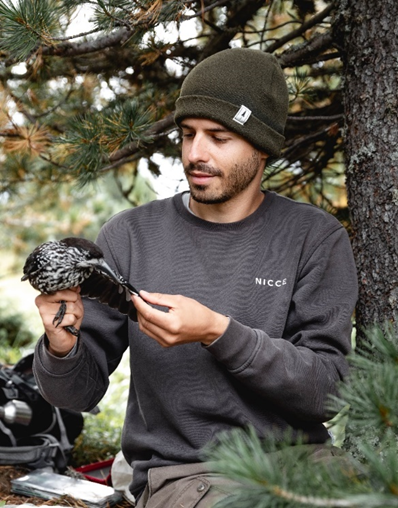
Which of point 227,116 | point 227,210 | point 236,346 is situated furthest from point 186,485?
point 227,116

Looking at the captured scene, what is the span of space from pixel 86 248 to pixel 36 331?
6078 millimetres

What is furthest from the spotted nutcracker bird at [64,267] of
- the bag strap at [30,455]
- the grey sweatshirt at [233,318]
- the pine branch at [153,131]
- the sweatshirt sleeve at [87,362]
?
the bag strap at [30,455]

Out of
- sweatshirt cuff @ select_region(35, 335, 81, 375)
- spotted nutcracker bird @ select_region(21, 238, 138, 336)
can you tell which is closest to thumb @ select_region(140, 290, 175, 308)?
spotted nutcracker bird @ select_region(21, 238, 138, 336)

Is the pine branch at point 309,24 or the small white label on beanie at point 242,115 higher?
the pine branch at point 309,24

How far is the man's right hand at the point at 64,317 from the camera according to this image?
1924 mm

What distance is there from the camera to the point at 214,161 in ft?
7.63

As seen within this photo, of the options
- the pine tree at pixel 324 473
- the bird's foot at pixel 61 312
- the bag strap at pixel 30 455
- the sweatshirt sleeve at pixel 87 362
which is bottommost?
the bag strap at pixel 30 455

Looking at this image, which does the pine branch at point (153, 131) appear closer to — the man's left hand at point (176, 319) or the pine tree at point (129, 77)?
the pine tree at point (129, 77)

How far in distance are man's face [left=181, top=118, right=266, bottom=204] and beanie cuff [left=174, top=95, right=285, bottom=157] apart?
0.11ft

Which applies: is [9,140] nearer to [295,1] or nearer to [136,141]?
[136,141]

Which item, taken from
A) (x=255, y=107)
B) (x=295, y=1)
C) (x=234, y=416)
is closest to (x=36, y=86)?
(x=295, y=1)

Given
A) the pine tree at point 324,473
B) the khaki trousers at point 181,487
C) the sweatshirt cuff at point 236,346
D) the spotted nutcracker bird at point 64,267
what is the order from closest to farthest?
the pine tree at point 324,473, the spotted nutcracker bird at point 64,267, the sweatshirt cuff at point 236,346, the khaki trousers at point 181,487

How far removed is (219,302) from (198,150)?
54cm

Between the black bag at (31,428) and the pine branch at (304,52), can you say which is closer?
the pine branch at (304,52)
